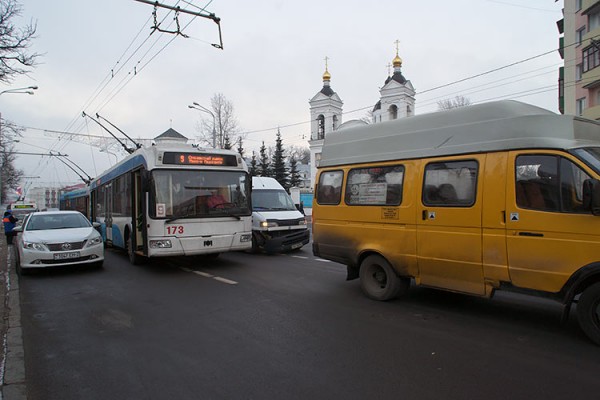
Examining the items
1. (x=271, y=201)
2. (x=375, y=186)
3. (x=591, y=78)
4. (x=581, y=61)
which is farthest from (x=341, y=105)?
(x=375, y=186)

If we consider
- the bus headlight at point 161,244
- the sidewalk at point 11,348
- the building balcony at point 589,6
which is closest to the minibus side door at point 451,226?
the sidewalk at point 11,348

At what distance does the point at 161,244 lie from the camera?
30.6ft

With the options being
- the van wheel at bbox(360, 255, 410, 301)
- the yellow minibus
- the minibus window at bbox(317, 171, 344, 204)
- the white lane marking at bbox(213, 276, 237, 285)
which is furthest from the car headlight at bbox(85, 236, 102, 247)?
the van wheel at bbox(360, 255, 410, 301)

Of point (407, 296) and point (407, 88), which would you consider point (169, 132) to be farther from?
point (407, 296)

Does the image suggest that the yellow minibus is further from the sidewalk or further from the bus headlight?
the sidewalk

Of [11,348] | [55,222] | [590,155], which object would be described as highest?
[590,155]

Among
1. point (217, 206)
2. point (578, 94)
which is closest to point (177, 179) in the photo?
point (217, 206)

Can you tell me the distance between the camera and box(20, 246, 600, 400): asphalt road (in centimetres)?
374

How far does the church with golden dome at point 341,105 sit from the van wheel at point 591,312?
37.8 m

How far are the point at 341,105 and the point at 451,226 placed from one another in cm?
5163

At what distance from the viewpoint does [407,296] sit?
275 inches

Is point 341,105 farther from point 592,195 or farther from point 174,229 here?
point 592,195

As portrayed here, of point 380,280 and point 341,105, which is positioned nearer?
point 380,280

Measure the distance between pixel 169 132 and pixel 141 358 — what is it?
63.7 metres
